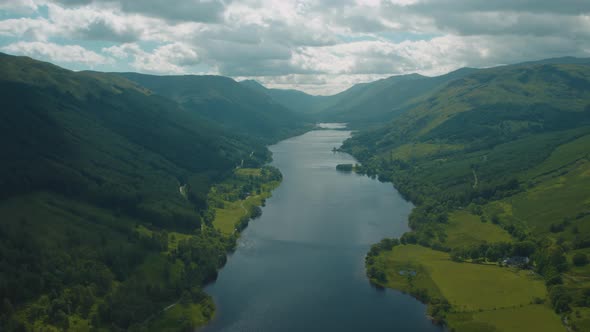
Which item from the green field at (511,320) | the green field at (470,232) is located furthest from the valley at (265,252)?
the green field at (470,232)

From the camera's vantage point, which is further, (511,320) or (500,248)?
(500,248)

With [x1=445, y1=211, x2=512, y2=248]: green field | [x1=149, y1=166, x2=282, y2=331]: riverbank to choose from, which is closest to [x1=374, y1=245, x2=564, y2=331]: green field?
[x1=445, y1=211, x2=512, y2=248]: green field

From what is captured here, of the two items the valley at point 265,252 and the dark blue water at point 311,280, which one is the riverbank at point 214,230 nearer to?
the valley at point 265,252

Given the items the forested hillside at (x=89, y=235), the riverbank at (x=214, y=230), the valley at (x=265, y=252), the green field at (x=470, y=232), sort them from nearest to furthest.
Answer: the forested hillside at (x=89, y=235) → the valley at (x=265, y=252) → the riverbank at (x=214, y=230) → the green field at (x=470, y=232)

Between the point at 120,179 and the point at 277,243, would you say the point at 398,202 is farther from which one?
the point at 120,179

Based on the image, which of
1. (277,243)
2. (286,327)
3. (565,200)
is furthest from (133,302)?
(565,200)

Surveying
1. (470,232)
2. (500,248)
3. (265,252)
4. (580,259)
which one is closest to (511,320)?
(580,259)

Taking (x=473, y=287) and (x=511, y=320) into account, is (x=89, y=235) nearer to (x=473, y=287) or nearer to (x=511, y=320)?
(x=473, y=287)
